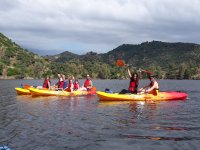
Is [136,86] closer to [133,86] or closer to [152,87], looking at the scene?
[133,86]

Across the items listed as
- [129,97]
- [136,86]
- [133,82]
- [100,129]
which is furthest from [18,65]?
[100,129]

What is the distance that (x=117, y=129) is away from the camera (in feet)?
52.4

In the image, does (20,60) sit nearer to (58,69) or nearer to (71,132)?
(58,69)

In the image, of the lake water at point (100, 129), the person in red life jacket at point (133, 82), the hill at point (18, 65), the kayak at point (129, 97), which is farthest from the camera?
the hill at point (18, 65)

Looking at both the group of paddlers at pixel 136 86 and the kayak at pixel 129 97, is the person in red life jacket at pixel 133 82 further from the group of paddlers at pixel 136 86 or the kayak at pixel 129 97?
the kayak at pixel 129 97

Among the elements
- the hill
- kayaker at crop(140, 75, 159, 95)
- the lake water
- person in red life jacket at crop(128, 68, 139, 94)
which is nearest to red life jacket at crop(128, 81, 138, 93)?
person in red life jacket at crop(128, 68, 139, 94)

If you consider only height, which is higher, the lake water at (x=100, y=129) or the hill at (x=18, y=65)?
the hill at (x=18, y=65)

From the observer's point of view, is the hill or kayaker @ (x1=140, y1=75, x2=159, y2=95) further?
the hill

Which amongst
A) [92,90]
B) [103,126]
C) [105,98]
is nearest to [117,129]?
[103,126]

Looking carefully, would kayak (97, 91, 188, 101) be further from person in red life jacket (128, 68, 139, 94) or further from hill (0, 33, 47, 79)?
hill (0, 33, 47, 79)

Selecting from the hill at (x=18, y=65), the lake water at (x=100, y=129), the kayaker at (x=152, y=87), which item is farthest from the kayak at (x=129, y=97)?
the hill at (x=18, y=65)

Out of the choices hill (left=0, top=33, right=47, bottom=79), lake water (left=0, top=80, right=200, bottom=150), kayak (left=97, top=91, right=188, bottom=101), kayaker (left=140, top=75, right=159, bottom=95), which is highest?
hill (left=0, top=33, right=47, bottom=79)

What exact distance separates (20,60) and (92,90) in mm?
154557

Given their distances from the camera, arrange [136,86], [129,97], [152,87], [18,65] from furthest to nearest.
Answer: [18,65]
[152,87]
[136,86]
[129,97]
